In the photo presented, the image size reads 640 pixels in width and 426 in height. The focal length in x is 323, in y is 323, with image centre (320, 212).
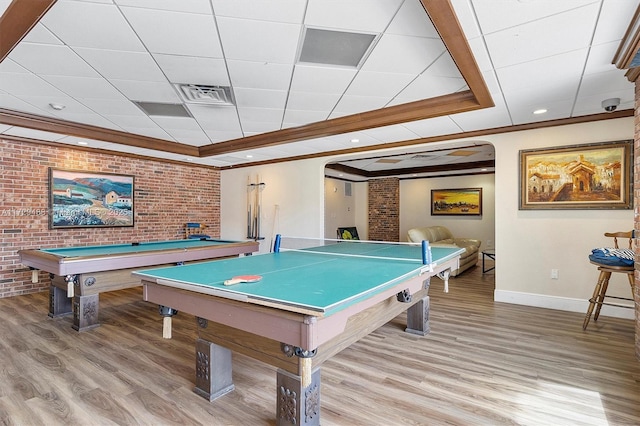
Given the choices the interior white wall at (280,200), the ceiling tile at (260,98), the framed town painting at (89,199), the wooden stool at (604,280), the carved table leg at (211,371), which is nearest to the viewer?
the carved table leg at (211,371)

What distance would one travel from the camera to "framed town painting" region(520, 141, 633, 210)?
11.3 ft

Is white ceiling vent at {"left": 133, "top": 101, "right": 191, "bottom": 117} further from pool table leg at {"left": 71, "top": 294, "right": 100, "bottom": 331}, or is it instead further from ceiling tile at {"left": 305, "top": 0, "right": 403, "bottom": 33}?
ceiling tile at {"left": 305, "top": 0, "right": 403, "bottom": 33}

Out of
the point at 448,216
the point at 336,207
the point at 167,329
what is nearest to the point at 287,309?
the point at 167,329

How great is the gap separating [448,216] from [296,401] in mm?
7938

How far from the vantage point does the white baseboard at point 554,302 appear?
11.4ft

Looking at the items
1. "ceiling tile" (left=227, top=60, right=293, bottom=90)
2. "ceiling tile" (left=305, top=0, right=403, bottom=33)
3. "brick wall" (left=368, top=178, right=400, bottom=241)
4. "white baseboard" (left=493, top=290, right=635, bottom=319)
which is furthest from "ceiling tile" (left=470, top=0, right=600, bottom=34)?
"brick wall" (left=368, top=178, right=400, bottom=241)

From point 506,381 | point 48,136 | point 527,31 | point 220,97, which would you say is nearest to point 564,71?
point 527,31

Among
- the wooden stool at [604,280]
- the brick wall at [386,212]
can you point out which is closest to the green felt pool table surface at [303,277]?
the wooden stool at [604,280]

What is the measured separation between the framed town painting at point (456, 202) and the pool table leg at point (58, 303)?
7.93m

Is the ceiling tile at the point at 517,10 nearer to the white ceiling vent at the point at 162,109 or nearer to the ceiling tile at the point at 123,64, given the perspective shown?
the ceiling tile at the point at 123,64

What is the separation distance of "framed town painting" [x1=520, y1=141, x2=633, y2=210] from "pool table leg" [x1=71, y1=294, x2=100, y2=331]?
4.90 m

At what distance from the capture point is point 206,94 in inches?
125

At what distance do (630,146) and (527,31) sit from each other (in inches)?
98.8

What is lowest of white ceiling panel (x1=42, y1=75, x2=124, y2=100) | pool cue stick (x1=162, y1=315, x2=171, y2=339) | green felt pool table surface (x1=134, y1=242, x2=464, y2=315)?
pool cue stick (x1=162, y1=315, x2=171, y2=339)
